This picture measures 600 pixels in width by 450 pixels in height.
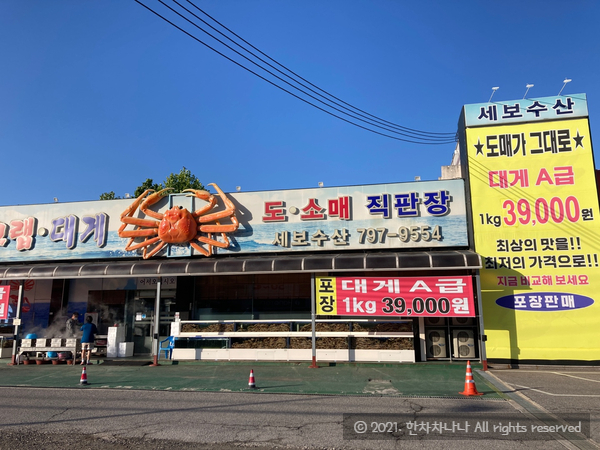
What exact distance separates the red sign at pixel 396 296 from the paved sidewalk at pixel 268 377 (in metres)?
1.84

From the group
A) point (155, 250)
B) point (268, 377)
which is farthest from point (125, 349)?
point (268, 377)

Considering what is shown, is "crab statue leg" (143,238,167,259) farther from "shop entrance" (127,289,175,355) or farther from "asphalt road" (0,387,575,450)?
"asphalt road" (0,387,575,450)

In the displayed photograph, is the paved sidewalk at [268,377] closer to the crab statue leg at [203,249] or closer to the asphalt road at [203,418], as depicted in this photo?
the asphalt road at [203,418]

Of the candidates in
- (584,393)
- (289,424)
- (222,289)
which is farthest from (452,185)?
(289,424)

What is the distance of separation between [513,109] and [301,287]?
1023 cm

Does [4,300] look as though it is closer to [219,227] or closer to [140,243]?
[140,243]

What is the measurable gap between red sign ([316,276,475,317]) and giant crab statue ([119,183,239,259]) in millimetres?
4683

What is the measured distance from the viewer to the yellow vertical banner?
15.0 meters

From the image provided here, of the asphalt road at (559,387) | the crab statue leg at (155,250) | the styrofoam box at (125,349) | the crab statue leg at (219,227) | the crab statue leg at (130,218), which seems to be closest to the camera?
the asphalt road at (559,387)

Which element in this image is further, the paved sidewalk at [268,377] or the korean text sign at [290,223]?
the korean text sign at [290,223]

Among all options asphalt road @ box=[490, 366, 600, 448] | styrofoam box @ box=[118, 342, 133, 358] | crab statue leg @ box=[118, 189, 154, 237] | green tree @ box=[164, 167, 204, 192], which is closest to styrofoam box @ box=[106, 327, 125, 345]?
styrofoam box @ box=[118, 342, 133, 358]

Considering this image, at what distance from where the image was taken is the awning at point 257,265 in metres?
15.1

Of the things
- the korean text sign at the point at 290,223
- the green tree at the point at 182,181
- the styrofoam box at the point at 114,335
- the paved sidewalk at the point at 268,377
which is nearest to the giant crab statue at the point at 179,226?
the korean text sign at the point at 290,223

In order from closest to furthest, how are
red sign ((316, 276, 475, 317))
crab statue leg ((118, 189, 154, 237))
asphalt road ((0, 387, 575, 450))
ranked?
asphalt road ((0, 387, 575, 450)), red sign ((316, 276, 475, 317)), crab statue leg ((118, 189, 154, 237))
